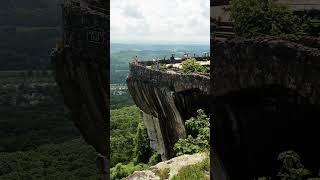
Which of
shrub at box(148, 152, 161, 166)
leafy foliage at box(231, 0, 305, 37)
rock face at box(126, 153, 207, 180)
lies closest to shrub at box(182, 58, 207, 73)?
shrub at box(148, 152, 161, 166)

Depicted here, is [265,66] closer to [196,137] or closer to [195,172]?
[195,172]

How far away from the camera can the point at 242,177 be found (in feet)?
22.7

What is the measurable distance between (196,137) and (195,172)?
4804 mm

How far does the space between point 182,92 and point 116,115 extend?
15.5 metres

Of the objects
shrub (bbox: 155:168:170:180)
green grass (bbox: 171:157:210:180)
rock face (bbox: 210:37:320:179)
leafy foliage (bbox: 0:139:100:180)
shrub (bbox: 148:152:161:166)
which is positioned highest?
rock face (bbox: 210:37:320:179)

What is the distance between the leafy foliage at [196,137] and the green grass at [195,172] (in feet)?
9.52

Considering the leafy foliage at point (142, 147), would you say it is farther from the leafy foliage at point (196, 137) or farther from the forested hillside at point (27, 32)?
the forested hillside at point (27, 32)

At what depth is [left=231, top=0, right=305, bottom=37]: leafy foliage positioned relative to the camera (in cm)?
622

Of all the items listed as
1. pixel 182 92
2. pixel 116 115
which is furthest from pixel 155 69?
pixel 116 115

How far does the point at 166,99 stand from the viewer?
16406 mm

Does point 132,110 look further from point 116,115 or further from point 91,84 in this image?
point 91,84

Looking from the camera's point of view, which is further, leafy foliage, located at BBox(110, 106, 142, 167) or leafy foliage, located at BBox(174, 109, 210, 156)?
leafy foliage, located at BBox(110, 106, 142, 167)

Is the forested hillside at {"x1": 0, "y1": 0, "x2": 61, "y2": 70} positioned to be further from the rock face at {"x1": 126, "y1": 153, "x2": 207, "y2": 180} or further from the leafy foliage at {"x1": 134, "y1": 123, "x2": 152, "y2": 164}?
the leafy foliage at {"x1": 134, "y1": 123, "x2": 152, "y2": 164}

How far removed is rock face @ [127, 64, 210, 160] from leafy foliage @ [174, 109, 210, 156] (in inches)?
17.4
